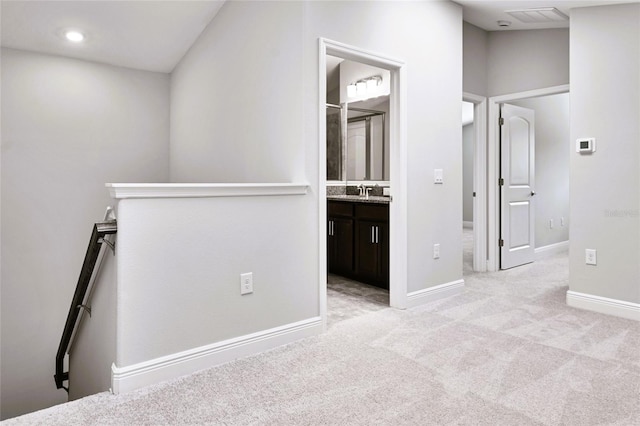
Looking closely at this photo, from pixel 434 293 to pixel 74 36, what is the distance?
3.89 metres

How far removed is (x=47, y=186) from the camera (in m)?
4.16

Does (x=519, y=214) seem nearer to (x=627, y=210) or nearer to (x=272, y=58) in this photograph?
(x=627, y=210)

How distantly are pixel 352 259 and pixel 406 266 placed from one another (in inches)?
41.7

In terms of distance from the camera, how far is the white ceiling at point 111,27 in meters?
3.45

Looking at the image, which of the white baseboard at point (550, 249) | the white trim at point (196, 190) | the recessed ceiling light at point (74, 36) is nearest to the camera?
the white trim at point (196, 190)

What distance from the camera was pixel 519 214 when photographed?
5098 mm

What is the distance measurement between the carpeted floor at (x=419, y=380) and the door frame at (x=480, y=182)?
1689 millimetres

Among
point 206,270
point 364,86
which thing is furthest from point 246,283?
point 364,86

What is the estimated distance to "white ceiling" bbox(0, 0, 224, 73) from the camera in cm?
345

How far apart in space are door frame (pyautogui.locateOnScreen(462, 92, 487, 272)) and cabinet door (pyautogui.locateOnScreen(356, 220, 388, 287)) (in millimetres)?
1474

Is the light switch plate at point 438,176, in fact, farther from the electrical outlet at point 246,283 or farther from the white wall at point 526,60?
the electrical outlet at point 246,283

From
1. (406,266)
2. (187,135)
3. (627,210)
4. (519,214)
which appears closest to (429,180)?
(406,266)

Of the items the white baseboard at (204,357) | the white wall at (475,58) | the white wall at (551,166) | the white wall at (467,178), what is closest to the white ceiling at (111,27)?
the white wall at (475,58)

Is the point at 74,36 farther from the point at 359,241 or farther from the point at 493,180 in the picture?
the point at 493,180
